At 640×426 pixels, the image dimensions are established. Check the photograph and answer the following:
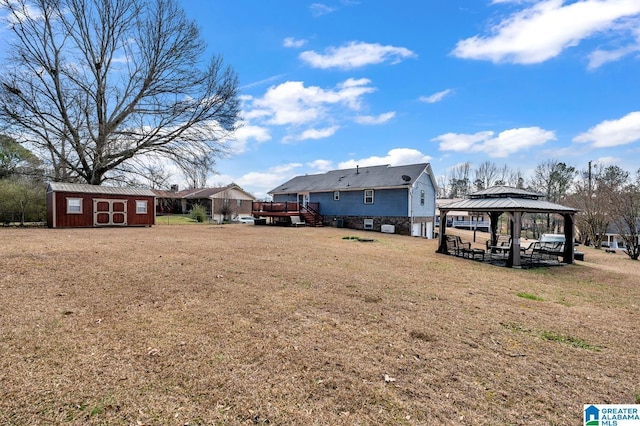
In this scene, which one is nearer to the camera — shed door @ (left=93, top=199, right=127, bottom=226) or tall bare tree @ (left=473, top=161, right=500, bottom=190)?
shed door @ (left=93, top=199, right=127, bottom=226)

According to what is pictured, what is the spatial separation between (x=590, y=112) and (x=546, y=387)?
25.2 m

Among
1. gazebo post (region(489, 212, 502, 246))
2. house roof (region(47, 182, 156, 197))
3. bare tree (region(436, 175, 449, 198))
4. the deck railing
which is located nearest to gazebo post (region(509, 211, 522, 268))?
gazebo post (region(489, 212, 502, 246))

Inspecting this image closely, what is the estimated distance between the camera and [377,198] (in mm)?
24875

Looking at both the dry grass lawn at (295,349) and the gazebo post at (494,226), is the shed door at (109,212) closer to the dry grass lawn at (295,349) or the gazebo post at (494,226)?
the dry grass lawn at (295,349)

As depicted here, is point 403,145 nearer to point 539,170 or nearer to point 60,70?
point 539,170

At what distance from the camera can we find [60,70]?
19.9 metres

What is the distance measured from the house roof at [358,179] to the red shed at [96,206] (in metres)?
13.3

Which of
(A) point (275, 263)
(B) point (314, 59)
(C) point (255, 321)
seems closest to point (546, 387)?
(C) point (255, 321)

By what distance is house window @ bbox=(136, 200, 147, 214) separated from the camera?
68.2ft

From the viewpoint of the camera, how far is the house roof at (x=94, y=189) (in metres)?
18.0

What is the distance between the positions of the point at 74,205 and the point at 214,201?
66.1 feet

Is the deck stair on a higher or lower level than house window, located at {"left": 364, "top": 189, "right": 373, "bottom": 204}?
lower

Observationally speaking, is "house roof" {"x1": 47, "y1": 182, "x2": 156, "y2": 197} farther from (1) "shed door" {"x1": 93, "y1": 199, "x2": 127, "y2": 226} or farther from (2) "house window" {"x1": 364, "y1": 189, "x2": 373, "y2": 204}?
(2) "house window" {"x1": 364, "y1": 189, "x2": 373, "y2": 204}

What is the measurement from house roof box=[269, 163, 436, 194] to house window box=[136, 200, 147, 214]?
1318 centimetres
